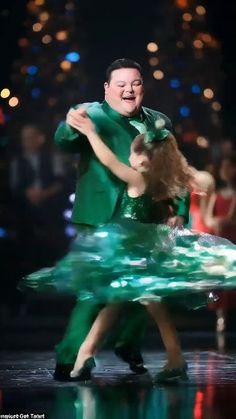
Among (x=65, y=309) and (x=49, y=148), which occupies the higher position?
(x=49, y=148)

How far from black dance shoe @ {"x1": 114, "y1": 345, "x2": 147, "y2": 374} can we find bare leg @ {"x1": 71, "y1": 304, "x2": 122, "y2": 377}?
23 centimetres

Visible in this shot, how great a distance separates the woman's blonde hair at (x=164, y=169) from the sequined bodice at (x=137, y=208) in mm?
31

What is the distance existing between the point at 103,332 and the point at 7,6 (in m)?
2.36

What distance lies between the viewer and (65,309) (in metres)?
5.63

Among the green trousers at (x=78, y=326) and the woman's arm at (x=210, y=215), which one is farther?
the woman's arm at (x=210, y=215)

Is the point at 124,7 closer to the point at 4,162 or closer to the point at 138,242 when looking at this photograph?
the point at 4,162

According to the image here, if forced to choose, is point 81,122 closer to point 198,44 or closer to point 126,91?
point 126,91

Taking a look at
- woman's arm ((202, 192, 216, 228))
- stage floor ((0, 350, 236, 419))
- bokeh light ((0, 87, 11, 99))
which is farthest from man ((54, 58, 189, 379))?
bokeh light ((0, 87, 11, 99))

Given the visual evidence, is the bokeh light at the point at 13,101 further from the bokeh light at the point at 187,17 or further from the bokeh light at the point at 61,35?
the bokeh light at the point at 187,17

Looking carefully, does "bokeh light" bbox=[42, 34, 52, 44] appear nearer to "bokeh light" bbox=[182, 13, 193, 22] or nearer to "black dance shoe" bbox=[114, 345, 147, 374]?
"bokeh light" bbox=[182, 13, 193, 22]

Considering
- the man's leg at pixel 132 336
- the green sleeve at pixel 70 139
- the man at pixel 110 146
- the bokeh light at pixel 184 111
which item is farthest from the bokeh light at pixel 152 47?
the man's leg at pixel 132 336

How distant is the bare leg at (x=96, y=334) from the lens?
3.20 m

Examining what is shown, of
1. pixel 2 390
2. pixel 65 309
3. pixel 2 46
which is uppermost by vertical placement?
pixel 2 46

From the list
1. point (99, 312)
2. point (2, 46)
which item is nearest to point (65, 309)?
point (2, 46)
